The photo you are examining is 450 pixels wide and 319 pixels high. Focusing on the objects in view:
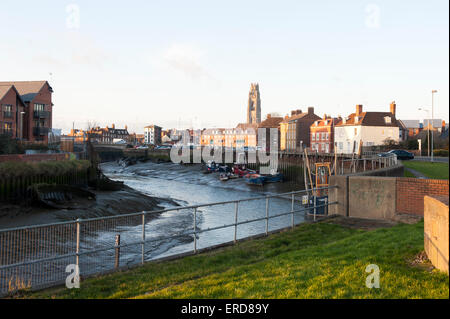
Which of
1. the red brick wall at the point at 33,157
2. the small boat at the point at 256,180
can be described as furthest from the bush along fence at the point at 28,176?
the small boat at the point at 256,180

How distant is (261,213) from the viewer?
30766 millimetres

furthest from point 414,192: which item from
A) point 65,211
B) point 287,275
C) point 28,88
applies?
point 28,88

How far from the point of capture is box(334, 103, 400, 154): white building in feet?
266

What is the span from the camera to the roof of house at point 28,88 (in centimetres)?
6588

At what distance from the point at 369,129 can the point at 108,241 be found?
240 feet

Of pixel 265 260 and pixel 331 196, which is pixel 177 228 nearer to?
pixel 331 196

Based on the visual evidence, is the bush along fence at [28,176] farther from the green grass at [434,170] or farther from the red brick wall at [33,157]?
the green grass at [434,170]

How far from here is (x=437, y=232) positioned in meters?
6.70

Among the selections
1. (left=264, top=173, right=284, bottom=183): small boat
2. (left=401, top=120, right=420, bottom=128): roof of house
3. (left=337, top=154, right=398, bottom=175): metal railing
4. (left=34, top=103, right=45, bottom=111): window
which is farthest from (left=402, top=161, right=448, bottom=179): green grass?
(left=401, top=120, right=420, bottom=128): roof of house

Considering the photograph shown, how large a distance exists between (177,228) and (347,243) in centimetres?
1480

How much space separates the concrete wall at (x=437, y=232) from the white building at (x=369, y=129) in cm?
7617

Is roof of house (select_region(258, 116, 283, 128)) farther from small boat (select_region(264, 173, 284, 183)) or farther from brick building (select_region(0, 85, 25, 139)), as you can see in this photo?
brick building (select_region(0, 85, 25, 139))
